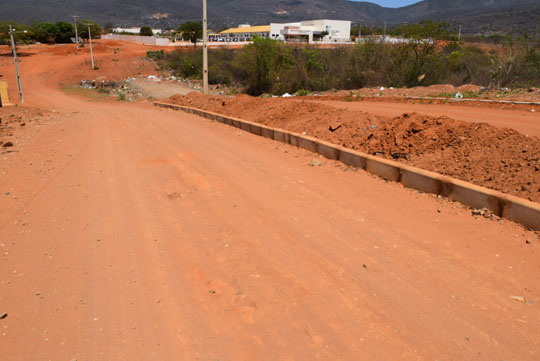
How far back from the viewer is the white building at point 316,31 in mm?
86344

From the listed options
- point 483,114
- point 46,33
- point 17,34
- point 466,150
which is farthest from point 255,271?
point 46,33

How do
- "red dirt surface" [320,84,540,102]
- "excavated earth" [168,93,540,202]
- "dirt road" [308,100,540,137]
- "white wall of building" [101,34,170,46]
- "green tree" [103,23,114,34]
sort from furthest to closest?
"green tree" [103,23,114,34], "white wall of building" [101,34,170,46], "red dirt surface" [320,84,540,102], "dirt road" [308,100,540,137], "excavated earth" [168,93,540,202]

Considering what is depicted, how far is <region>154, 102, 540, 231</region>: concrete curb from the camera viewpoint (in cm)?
497

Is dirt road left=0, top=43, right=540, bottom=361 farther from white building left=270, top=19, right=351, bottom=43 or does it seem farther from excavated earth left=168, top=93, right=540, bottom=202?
white building left=270, top=19, right=351, bottom=43

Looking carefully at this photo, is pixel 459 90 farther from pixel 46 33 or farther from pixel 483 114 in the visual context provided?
pixel 46 33

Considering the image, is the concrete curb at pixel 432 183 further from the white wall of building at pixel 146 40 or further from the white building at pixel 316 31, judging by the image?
the white building at pixel 316 31

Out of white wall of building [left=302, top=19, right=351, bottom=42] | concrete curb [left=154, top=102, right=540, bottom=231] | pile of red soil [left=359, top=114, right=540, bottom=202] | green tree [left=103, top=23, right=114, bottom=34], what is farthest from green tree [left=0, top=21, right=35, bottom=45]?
white wall of building [left=302, top=19, right=351, bottom=42]

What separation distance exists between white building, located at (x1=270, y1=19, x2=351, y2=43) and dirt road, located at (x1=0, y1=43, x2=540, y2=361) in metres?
77.7

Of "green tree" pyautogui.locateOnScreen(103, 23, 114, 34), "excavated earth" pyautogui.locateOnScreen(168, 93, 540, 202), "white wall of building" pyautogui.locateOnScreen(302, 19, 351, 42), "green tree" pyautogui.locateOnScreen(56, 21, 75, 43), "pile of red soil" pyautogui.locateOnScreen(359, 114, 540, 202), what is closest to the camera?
"pile of red soil" pyautogui.locateOnScreen(359, 114, 540, 202)

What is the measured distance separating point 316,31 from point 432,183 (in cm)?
9419

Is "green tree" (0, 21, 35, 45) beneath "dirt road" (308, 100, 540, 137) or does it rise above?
above

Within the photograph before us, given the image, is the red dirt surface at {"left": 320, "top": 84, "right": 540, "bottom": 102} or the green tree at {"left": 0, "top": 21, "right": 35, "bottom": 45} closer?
the red dirt surface at {"left": 320, "top": 84, "right": 540, "bottom": 102}

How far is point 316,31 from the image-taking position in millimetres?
93938

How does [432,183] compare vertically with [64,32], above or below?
below
